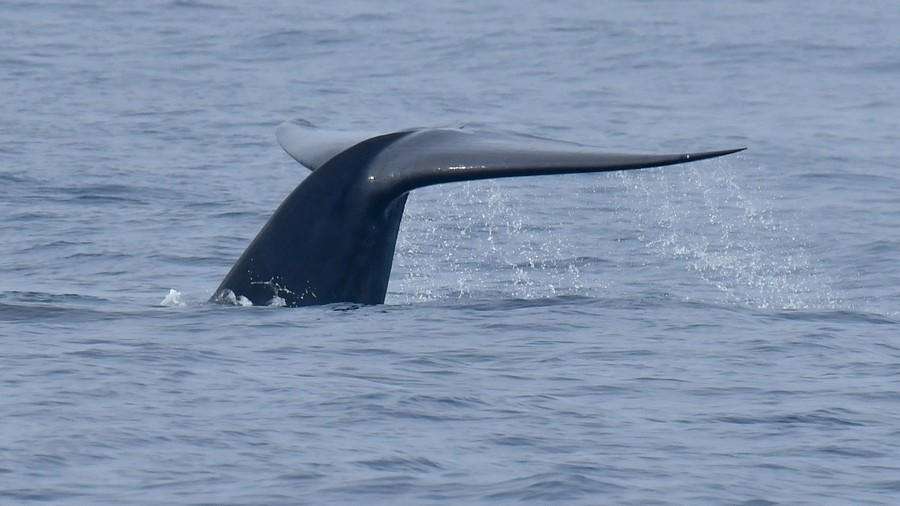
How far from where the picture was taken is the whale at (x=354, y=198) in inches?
376

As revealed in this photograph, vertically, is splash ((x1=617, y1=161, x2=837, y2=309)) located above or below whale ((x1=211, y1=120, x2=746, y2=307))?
below

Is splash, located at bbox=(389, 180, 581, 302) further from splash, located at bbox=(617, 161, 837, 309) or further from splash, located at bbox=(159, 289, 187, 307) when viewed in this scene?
splash, located at bbox=(159, 289, 187, 307)

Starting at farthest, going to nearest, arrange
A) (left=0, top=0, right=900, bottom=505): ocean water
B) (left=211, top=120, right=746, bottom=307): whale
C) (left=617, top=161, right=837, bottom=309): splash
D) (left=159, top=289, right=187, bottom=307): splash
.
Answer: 1. (left=617, top=161, right=837, bottom=309): splash
2. (left=159, top=289, right=187, bottom=307): splash
3. (left=211, top=120, right=746, bottom=307): whale
4. (left=0, top=0, right=900, bottom=505): ocean water

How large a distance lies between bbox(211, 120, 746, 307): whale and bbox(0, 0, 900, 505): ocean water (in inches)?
7.2

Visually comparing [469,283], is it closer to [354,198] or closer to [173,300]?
[173,300]

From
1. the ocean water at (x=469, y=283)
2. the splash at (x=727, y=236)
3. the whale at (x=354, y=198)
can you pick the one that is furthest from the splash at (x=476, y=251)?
the whale at (x=354, y=198)

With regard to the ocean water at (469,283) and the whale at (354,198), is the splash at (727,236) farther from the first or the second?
the whale at (354,198)

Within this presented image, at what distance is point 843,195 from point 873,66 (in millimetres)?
11548

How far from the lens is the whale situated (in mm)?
9547

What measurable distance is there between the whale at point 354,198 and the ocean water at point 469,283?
0.60 ft

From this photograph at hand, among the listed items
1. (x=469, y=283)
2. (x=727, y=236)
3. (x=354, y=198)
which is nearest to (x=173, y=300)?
(x=354, y=198)

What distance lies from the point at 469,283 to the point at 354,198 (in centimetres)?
412

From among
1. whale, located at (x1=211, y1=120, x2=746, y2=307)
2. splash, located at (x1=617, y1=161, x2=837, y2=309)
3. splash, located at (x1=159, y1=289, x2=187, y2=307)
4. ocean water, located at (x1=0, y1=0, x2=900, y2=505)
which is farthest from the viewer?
splash, located at (x1=617, y1=161, x2=837, y2=309)

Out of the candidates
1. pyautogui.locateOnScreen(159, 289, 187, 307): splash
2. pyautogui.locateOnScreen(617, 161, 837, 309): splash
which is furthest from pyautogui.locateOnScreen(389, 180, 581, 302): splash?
pyautogui.locateOnScreen(159, 289, 187, 307): splash
